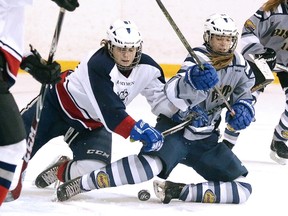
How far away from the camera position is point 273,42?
182 inches

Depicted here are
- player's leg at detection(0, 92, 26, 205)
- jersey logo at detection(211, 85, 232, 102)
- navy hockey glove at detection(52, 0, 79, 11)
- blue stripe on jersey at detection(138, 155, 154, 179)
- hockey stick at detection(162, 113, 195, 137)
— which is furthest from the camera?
jersey logo at detection(211, 85, 232, 102)

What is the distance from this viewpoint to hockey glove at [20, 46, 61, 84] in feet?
8.66

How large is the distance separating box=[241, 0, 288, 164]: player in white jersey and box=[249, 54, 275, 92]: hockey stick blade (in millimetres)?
36

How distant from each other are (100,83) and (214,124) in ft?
1.75

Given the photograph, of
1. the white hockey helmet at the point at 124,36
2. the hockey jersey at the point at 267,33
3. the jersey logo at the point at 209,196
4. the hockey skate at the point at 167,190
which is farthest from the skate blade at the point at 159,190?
the hockey jersey at the point at 267,33

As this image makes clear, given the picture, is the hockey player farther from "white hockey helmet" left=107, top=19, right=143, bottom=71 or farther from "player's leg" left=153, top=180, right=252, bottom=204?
"player's leg" left=153, top=180, right=252, bottom=204

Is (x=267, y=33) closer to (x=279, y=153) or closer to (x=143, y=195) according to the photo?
(x=279, y=153)

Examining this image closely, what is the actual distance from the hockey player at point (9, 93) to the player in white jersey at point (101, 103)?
2.46ft

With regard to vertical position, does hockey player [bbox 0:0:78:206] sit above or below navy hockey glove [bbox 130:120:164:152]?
above

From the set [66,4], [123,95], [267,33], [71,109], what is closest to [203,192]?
[123,95]

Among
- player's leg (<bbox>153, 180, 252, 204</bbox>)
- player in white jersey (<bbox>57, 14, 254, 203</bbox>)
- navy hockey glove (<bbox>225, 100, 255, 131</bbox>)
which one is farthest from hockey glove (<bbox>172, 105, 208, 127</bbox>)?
player's leg (<bbox>153, 180, 252, 204</bbox>)

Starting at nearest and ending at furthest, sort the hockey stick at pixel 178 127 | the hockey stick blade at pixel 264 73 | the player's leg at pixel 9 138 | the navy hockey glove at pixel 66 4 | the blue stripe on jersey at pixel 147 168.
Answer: the player's leg at pixel 9 138
the navy hockey glove at pixel 66 4
the blue stripe on jersey at pixel 147 168
the hockey stick at pixel 178 127
the hockey stick blade at pixel 264 73

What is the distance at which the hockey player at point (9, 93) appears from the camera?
7.72ft

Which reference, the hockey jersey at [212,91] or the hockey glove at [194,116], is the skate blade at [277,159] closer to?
the hockey jersey at [212,91]
